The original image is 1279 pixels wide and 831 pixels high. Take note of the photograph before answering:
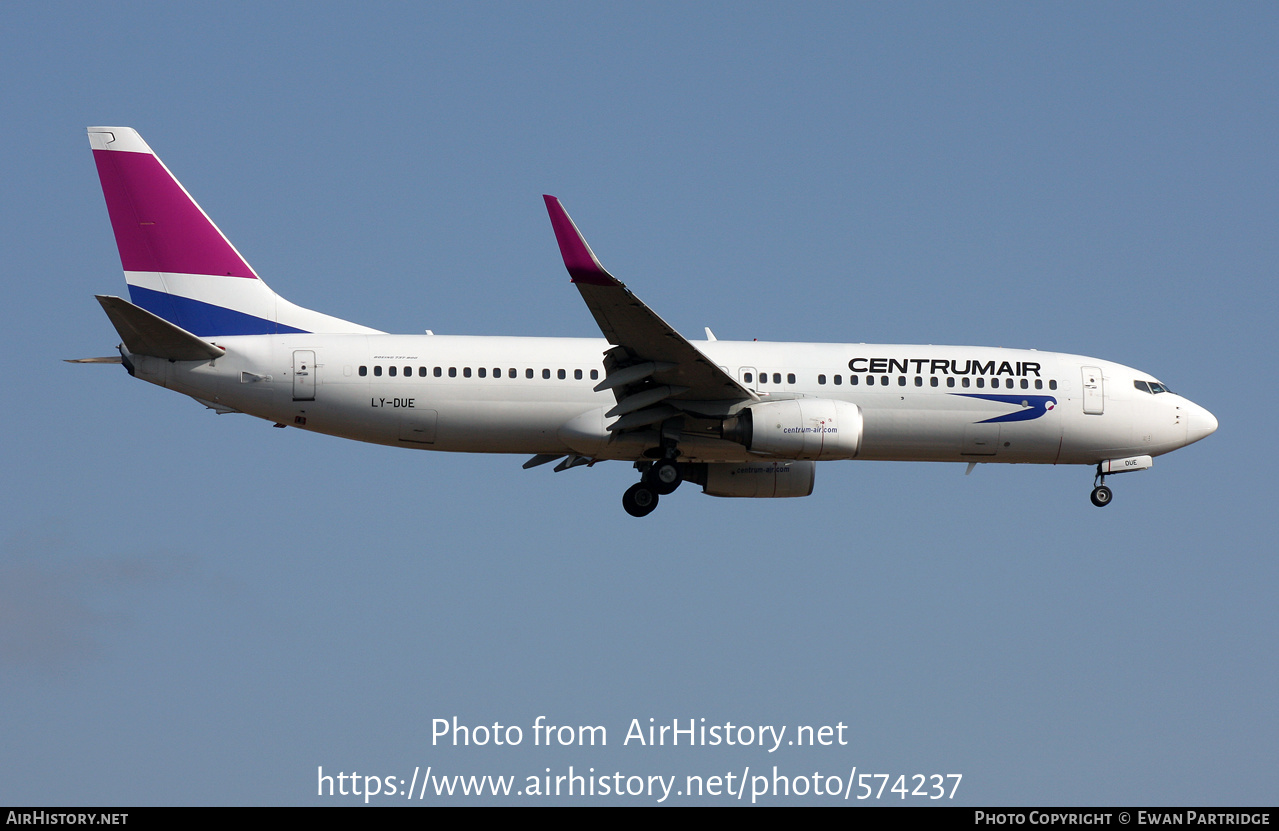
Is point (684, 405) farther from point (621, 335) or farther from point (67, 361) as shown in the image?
point (67, 361)

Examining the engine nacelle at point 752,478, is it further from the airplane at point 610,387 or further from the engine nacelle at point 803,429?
the engine nacelle at point 803,429

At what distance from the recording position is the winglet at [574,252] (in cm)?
2592

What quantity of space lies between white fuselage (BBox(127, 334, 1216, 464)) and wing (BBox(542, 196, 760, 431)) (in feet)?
3.03

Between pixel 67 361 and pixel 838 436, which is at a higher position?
pixel 67 361

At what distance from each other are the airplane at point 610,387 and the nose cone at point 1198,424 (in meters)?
0.24

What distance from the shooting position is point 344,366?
29438 mm

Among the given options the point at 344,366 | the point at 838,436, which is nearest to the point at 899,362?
the point at 838,436

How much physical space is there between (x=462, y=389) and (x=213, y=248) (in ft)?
21.7

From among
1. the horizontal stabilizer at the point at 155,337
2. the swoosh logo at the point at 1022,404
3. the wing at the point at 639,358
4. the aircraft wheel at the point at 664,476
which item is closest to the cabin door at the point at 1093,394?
the swoosh logo at the point at 1022,404

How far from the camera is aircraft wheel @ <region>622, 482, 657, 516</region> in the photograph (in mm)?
30969

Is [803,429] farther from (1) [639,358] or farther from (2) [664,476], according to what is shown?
(1) [639,358]

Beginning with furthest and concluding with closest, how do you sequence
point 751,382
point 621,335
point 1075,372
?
1. point 1075,372
2. point 751,382
3. point 621,335

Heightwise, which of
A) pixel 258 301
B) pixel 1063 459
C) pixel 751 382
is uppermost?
pixel 258 301

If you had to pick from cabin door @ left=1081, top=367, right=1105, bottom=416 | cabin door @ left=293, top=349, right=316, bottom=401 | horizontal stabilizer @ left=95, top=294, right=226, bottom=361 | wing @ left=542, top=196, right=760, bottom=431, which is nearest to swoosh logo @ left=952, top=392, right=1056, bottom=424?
cabin door @ left=1081, top=367, right=1105, bottom=416
